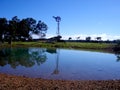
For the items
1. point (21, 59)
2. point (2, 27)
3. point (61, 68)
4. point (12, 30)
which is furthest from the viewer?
point (2, 27)

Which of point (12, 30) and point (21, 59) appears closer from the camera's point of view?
point (21, 59)

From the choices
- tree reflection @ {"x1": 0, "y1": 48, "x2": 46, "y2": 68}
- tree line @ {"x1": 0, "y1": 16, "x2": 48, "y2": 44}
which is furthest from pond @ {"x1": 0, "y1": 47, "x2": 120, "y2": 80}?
tree line @ {"x1": 0, "y1": 16, "x2": 48, "y2": 44}

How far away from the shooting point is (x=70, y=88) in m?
14.0

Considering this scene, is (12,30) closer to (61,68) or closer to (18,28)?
(18,28)

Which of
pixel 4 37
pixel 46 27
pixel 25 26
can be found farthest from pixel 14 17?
pixel 46 27

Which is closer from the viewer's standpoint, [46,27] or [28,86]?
[28,86]

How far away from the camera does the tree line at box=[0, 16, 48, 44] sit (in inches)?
4125

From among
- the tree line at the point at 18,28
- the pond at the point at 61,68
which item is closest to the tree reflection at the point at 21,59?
the pond at the point at 61,68

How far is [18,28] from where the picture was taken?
11531cm

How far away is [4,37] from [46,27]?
33.9m

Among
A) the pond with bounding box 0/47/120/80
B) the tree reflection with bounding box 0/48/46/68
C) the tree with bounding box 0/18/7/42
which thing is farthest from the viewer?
the tree with bounding box 0/18/7/42

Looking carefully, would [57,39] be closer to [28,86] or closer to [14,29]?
[14,29]

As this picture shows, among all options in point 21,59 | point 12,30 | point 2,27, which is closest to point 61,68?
point 21,59

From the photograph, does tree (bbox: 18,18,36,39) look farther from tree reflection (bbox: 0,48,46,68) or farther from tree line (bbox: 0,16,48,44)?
tree reflection (bbox: 0,48,46,68)
